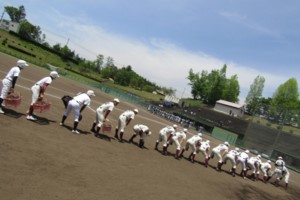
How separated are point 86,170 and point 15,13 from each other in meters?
178

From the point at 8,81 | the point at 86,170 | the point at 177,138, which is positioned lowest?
the point at 86,170

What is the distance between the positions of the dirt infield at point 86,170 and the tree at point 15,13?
549 ft

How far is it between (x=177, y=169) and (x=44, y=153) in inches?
292

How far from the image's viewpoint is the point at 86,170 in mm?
11031

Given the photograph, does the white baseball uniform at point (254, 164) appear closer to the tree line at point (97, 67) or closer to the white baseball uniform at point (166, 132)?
the white baseball uniform at point (166, 132)

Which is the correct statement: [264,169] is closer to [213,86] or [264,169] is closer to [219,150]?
[219,150]

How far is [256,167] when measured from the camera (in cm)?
2331

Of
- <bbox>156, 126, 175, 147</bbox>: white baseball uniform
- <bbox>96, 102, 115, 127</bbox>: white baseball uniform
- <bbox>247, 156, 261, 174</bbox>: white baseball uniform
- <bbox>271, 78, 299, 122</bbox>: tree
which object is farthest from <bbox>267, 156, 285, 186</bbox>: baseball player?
<bbox>271, 78, 299, 122</bbox>: tree

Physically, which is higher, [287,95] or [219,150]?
[287,95]

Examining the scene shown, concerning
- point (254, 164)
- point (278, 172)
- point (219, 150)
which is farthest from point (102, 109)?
point (278, 172)

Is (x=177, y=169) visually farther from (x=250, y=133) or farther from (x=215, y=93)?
(x=215, y=93)

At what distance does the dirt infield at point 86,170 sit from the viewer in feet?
28.4

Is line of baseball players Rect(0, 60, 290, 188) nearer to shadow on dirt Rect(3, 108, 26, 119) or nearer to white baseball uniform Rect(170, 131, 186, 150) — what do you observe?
white baseball uniform Rect(170, 131, 186, 150)

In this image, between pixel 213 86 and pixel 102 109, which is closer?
pixel 102 109
